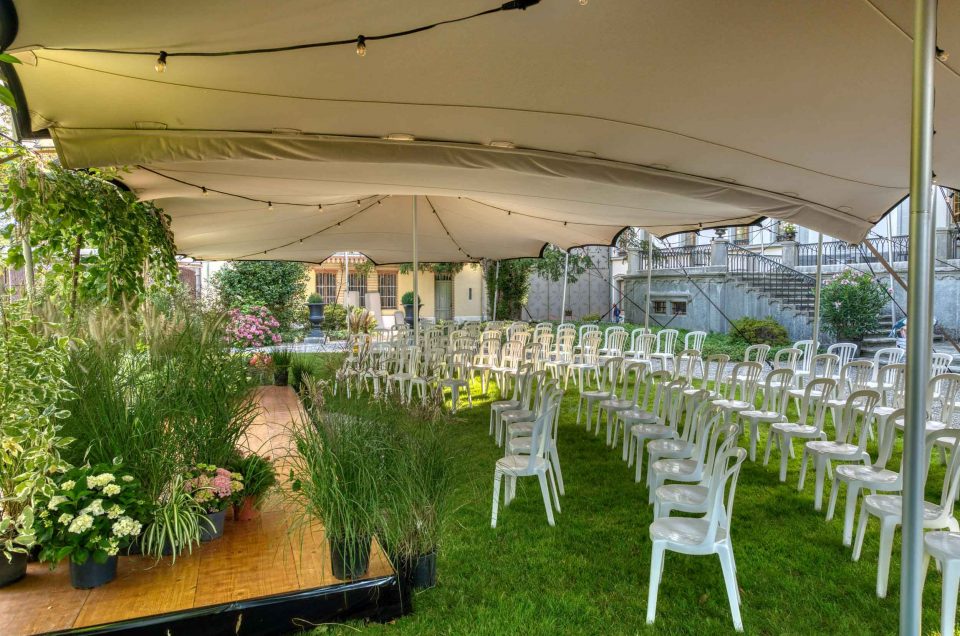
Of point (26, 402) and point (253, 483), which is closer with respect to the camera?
point (26, 402)

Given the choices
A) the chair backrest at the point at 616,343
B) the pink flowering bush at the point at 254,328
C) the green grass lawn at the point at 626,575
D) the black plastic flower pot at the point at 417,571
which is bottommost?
the green grass lawn at the point at 626,575

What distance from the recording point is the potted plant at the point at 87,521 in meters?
2.44

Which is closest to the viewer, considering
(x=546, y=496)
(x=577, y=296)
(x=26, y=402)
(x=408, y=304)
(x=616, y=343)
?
(x=26, y=402)

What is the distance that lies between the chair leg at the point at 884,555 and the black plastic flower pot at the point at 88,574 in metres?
3.96

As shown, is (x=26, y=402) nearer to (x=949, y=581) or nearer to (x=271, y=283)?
(x=949, y=581)

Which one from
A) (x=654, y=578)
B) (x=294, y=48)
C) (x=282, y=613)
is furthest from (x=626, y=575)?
(x=294, y=48)

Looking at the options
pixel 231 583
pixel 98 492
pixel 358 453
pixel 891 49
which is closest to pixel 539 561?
pixel 358 453

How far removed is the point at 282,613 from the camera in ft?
8.55

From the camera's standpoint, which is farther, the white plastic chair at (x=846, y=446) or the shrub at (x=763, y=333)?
the shrub at (x=763, y=333)

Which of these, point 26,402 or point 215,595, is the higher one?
point 26,402

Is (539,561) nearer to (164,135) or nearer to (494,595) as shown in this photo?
(494,595)

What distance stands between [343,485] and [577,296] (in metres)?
21.4

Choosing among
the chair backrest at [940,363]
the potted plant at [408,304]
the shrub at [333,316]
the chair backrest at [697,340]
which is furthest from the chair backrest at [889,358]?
the potted plant at [408,304]

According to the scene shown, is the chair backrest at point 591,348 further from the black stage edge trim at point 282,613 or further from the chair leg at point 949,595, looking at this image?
the black stage edge trim at point 282,613
